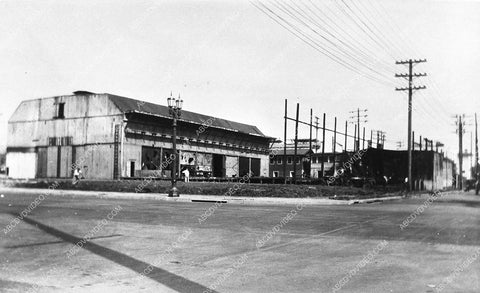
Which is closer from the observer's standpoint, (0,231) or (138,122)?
(0,231)

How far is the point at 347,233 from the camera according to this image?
11492 mm

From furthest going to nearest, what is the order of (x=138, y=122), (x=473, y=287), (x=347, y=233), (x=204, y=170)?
(x=204, y=170), (x=138, y=122), (x=347, y=233), (x=473, y=287)

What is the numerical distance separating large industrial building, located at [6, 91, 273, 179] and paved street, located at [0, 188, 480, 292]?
104ft

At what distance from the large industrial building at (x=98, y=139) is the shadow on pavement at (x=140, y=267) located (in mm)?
34071

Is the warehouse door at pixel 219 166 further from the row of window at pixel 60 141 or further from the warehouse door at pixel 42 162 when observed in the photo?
the warehouse door at pixel 42 162

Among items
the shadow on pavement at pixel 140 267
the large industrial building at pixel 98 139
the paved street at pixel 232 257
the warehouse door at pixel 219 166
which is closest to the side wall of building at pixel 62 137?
the large industrial building at pixel 98 139

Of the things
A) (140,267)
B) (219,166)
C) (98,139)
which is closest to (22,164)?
(98,139)

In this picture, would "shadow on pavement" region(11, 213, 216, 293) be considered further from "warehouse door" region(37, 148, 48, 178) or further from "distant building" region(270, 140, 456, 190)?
"distant building" region(270, 140, 456, 190)

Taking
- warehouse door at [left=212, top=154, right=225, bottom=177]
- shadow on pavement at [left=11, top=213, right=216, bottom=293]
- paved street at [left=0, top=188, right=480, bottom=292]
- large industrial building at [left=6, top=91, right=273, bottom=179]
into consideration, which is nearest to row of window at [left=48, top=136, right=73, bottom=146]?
large industrial building at [left=6, top=91, right=273, bottom=179]

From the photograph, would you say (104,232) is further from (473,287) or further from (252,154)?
(252,154)

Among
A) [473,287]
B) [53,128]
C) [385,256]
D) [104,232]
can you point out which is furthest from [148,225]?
[53,128]

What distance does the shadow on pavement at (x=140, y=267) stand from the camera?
5.82 metres

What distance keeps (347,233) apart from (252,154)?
53151mm

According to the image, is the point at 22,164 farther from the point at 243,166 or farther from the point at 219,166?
the point at 243,166
